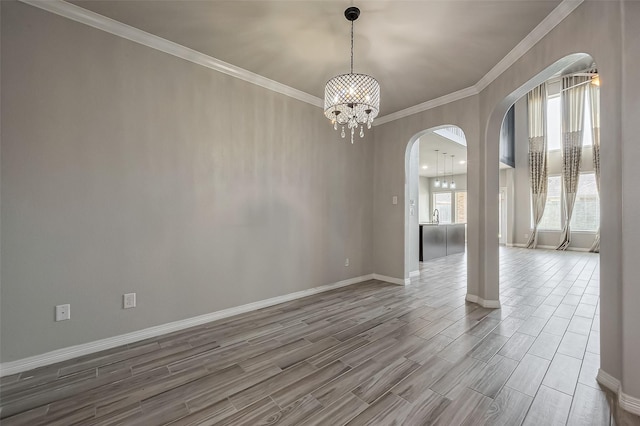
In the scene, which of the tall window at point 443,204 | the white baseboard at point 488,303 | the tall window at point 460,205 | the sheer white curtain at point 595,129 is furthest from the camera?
the tall window at point 443,204

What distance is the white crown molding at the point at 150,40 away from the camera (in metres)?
2.05

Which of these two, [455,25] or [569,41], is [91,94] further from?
[569,41]

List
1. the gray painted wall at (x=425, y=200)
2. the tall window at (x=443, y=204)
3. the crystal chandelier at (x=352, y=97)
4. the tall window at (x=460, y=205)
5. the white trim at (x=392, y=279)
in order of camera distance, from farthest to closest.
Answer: the gray painted wall at (x=425, y=200)
the tall window at (x=443, y=204)
the tall window at (x=460, y=205)
the white trim at (x=392, y=279)
the crystal chandelier at (x=352, y=97)

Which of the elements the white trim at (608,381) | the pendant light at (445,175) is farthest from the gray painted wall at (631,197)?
the pendant light at (445,175)

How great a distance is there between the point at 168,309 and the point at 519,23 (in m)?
4.16

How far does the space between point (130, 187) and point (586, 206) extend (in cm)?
1129

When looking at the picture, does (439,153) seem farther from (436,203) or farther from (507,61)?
(507,61)

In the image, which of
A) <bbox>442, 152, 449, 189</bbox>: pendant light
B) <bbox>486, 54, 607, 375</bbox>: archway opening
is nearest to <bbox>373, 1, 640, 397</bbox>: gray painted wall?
<bbox>486, 54, 607, 375</bbox>: archway opening

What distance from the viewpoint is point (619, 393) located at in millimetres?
1592

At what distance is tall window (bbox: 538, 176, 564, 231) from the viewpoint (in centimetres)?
839

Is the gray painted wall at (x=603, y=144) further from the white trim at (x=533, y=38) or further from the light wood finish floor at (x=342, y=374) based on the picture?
the light wood finish floor at (x=342, y=374)

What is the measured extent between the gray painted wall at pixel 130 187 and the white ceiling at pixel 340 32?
13.9 inches

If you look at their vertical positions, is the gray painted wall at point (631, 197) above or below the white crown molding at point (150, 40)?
below

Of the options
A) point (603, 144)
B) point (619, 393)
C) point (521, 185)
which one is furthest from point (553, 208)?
point (619, 393)
